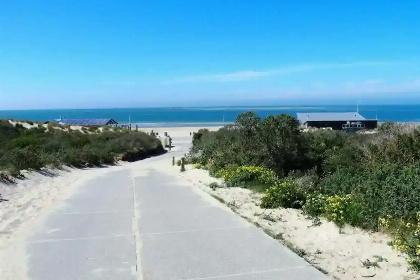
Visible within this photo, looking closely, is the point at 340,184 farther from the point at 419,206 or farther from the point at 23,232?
the point at 23,232

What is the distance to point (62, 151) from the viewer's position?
25.2 m

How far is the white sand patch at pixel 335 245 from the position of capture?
533cm

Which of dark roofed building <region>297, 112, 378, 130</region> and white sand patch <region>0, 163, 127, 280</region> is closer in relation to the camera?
white sand patch <region>0, 163, 127, 280</region>

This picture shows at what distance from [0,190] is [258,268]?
974 centimetres

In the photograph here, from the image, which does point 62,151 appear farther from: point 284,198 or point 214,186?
point 284,198

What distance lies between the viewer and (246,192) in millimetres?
11219

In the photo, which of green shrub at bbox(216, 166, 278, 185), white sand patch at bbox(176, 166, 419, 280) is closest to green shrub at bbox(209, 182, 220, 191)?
green shrub at bbox(216, 166, 278, 185)

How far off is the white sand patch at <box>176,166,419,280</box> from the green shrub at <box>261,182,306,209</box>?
25cm

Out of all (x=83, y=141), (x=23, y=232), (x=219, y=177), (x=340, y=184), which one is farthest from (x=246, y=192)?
(x=83, y=141)

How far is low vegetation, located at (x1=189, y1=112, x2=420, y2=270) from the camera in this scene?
279 inches

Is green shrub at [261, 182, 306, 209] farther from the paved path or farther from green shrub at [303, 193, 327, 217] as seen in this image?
the paved path

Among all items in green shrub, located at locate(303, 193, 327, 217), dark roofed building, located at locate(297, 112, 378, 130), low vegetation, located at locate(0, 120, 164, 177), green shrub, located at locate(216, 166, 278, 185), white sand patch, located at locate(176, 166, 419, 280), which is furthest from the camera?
dark roofed building, located at locate(297, 112, 378, 130)

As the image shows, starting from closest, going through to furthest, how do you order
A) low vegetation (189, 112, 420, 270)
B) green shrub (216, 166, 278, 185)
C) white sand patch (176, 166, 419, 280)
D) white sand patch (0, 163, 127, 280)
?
1. white sand patch (176, 166, 419, 280)
2. white sand patch (0, 163, 127, 280)
3. low vegetation (189, 112, 420, 270)
4. green shrub (216, 166, 278, 185)

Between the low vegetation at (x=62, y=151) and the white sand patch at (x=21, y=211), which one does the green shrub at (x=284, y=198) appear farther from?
the low vegetation at (x=62, y=151)
